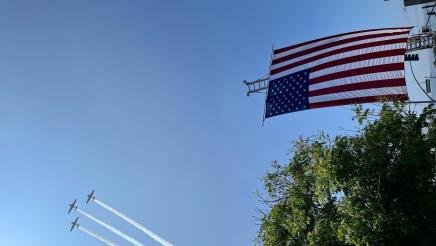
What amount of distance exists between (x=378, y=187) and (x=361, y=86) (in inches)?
251

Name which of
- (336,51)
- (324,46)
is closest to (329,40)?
(324,46)

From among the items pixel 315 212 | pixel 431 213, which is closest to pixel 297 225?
pixel 315 212

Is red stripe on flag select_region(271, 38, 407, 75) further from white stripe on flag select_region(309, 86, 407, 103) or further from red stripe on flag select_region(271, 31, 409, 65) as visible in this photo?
white stripe on flag select_region(309, 86, 407, 103)

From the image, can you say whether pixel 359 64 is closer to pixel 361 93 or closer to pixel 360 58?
pixel 360 58

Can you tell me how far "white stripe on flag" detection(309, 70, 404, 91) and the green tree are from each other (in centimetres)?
174

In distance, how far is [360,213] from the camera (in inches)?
736

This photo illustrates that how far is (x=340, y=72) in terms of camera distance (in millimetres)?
23734

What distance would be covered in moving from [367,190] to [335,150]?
2529 mm

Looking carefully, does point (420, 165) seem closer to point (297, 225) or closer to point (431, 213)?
point (431, 213)

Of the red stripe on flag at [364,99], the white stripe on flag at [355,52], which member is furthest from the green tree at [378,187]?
the white stripe on flag at [355,52]

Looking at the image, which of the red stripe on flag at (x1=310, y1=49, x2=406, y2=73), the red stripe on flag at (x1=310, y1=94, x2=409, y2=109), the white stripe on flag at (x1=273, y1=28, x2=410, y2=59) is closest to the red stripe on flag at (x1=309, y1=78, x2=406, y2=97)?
the red stripe on flag at (x1=310, y1=94, x2=409, y2=109)

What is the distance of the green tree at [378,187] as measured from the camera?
60.2ft

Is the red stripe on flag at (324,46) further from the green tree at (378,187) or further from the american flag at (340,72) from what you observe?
the green tree at (378,187)

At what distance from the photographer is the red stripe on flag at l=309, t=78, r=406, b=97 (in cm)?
2169
